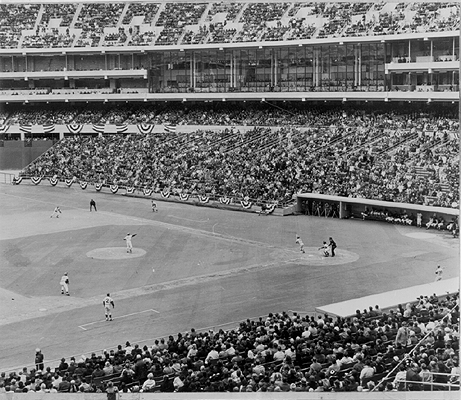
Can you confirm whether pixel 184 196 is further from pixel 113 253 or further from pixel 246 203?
pixel 113 253

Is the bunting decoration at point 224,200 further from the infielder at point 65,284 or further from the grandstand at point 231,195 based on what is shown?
the infielder at point 65,284

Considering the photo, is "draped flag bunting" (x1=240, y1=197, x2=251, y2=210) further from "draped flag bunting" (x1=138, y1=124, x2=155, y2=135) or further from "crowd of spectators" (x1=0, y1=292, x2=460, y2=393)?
"crowd of spectators" (x1=0, y1=292, x2=460, y2=393)

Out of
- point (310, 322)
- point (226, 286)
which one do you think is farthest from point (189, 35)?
point (310, 322)

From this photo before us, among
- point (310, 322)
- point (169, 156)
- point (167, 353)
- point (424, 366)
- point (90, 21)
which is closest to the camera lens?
point (424, 366)

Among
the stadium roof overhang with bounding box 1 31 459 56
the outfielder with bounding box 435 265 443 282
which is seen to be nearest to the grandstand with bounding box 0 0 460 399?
the stadium roof overhang with bounding box 1 31 459 56

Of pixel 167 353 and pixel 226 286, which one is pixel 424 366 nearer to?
pixel 167 353
